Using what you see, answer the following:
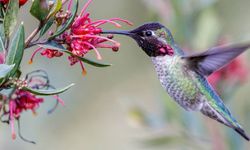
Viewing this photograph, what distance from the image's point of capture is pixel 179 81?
8.11ft

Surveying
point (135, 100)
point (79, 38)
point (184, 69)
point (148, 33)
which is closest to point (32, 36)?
point (79, 38)

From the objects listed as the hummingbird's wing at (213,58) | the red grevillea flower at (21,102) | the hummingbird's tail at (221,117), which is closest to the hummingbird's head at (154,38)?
the hummingbird's wing at (213,58)

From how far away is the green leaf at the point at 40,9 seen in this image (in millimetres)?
1638

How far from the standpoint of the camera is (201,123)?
3.98 m

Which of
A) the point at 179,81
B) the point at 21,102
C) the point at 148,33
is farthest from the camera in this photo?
the point at 179,81

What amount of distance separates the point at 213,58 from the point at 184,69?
23 centimetres

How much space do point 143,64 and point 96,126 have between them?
1020mm

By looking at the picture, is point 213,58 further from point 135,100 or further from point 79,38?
point 135,100

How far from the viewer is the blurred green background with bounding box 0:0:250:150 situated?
12.8 feet

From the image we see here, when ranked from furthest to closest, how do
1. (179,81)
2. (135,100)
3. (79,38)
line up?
1. (135,100)
2. (179,81)
3. (79,38)

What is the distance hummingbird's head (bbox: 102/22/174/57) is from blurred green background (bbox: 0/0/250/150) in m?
1.40

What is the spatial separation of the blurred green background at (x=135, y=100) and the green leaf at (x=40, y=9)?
2.00 m

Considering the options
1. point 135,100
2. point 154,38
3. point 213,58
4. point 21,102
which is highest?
point 135,100

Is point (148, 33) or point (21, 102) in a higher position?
point (148, 33)
